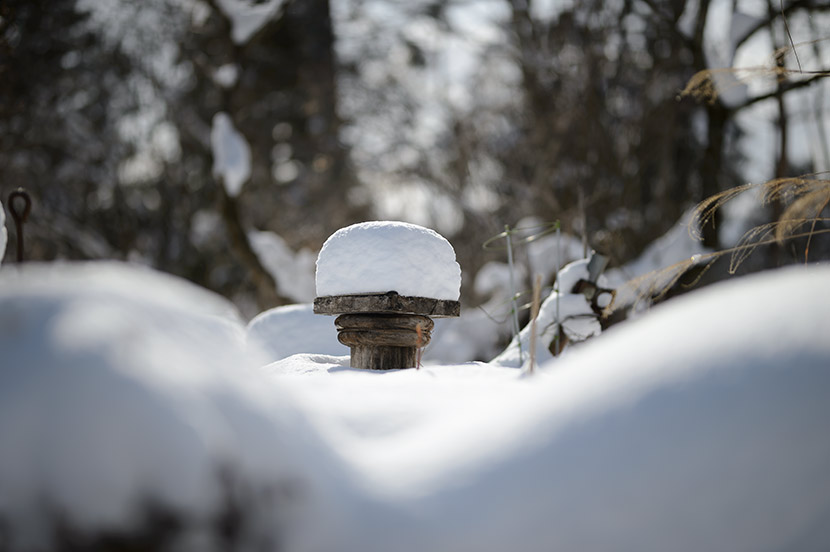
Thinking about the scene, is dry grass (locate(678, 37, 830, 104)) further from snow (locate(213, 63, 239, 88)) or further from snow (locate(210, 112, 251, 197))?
snow (locate(213, 63, 239, 88))

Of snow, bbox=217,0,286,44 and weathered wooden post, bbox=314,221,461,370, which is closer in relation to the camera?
weathered wooden post, bbox=314,221,461,370

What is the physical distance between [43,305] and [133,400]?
25 cm

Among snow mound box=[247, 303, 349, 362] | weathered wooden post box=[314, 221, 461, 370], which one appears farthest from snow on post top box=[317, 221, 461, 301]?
snow mound box=[247, 303, 349, 362]

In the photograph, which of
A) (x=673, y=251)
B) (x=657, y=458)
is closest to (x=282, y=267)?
(x=673, y=251)

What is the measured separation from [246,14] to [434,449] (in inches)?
283

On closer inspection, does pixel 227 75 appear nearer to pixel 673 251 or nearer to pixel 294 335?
pixel 294 335

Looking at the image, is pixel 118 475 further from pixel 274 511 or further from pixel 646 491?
pixel 646 491

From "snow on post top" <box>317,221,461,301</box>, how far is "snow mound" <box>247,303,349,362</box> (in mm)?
858

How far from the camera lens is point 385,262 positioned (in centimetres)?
232

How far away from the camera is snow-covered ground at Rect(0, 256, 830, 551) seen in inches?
31.0

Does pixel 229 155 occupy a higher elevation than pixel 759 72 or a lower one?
higher

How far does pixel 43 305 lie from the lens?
91cm

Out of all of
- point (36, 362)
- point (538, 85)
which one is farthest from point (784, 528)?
point (538, 85)

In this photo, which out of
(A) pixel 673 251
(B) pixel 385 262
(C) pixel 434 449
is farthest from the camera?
(A) pixel 673 251
